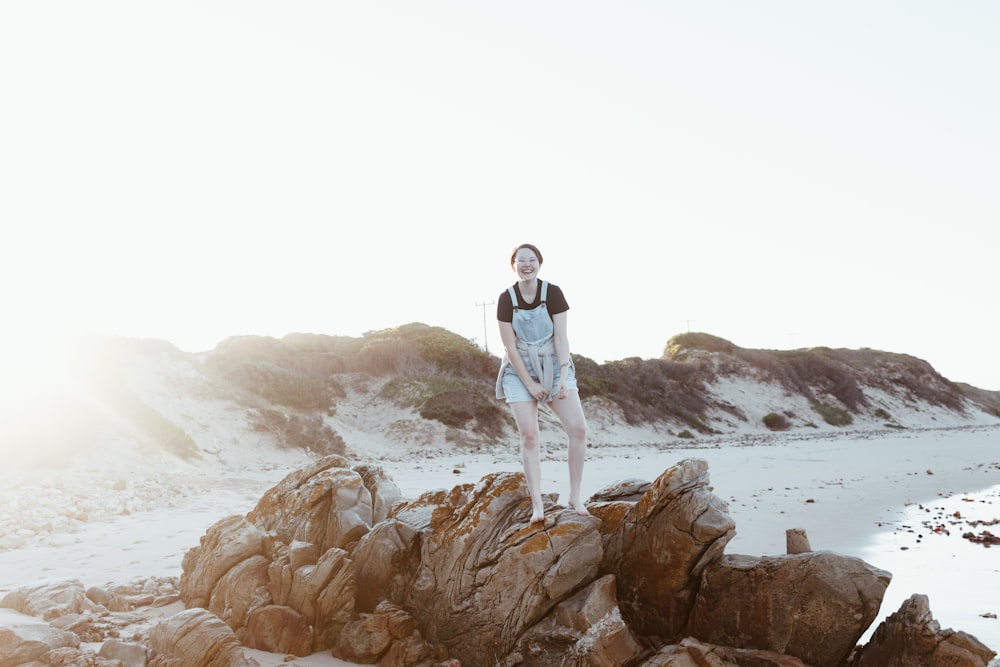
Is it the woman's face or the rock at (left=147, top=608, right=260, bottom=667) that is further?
the woman's face

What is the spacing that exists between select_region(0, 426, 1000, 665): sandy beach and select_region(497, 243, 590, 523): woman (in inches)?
104

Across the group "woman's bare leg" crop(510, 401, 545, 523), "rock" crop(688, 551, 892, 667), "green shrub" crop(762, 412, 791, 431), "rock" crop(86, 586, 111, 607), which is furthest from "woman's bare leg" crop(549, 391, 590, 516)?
"green shrub" crop(762, 412, 791, 431)

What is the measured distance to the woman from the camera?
619 cm

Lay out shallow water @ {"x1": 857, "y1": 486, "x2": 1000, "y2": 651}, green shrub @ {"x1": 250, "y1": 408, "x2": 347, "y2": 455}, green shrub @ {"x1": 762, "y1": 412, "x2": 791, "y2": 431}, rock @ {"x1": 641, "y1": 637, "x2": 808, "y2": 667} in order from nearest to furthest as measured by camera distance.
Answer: rock @ {"x1": 641, "y1": 637, "x2": 808, "y2": 667} < shallow water @ {"x1": 857, "y1": 486, "x2": 1000, "y2": 651} < green shrub @ {"x1": 250, "y1": 408, "x2": 347, "y2": 455} < green shrub @ {"x1": 762, "y1": 412, "x2": 791, "y2": 431}

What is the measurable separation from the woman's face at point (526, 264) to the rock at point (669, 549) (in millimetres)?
2193

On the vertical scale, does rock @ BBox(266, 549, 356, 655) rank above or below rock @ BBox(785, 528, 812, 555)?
below

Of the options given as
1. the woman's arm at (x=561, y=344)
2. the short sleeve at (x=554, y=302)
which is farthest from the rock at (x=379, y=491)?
the short sleeve at (x=554, y=302)

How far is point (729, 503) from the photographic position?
12383 mm

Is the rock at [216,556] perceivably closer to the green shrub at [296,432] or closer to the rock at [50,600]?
the rock at [50,600]

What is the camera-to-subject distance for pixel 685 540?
5660mm

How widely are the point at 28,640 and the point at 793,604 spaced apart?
5954 millimetres

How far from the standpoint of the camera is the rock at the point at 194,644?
526 cm

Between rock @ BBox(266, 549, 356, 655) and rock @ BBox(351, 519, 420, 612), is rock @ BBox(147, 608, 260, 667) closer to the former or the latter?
rock @ BBox(266, 549, 356, 655)

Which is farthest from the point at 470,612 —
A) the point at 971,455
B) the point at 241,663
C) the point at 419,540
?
the point at 971,455
